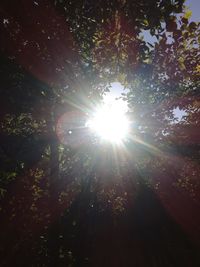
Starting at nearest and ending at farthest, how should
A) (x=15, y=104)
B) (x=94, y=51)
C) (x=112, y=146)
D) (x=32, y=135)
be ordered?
(x=15, y=104) < (x=32, y=135) < (x=94, y=51) < (x=112, y=146)

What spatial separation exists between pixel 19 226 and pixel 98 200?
12.6 feet

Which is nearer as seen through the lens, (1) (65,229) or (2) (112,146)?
(1) (65,229)

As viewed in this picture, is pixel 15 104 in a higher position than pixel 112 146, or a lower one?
lower

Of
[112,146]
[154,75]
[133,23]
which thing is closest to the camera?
[133,23]

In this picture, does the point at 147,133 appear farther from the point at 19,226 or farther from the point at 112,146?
the point at 19,226

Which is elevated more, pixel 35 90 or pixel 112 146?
pixel 112 146

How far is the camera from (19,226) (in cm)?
775

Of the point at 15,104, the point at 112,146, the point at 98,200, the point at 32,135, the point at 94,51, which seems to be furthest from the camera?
the point at 112,146

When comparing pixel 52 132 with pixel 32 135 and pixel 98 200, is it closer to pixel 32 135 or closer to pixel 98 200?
pixel 32 135

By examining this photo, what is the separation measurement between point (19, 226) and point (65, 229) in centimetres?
139

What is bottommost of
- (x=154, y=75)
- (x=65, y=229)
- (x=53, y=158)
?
(x=65, y=229)

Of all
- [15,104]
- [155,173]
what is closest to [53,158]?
[15,104]

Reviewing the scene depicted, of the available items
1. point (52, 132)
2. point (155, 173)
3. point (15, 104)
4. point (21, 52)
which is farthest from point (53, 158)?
point (155, 173)

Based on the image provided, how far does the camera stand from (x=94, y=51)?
7996mm
